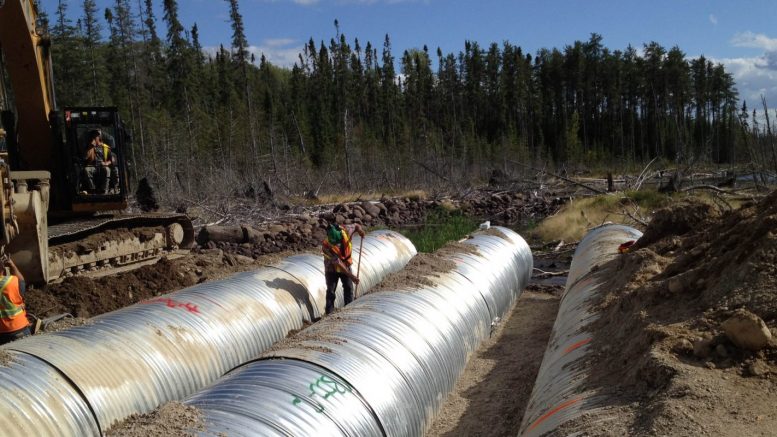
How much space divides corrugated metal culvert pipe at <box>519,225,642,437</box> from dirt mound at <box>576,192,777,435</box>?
123mm

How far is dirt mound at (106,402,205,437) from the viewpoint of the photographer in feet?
11.4

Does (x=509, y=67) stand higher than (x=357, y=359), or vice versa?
(x=509, y=67)

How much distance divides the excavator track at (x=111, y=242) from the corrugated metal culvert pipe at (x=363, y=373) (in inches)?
187

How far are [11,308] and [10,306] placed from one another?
3 centimetres

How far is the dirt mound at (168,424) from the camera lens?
3460mm

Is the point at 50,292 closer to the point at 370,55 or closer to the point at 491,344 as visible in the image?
the point at 491,344

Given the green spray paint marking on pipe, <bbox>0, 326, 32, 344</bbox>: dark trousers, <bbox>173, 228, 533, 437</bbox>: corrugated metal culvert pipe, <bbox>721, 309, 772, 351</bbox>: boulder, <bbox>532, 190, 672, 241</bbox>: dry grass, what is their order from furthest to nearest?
<bbox>532, 190, 672, 241</bbox>: dry grass → <bbox>0, 326, 32, 344</bbox>: dark trousers → the green spray paint marking on pipe → <bbox>173, 228, 533, 437</bbox>: corrugated metal culvert pipe → <bbox>721, 309, 772, 351</bbox>: boulder

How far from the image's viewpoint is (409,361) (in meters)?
5.46

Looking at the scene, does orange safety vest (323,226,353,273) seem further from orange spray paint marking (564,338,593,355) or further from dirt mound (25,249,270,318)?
orange spray paint marking (564,338,593,355)

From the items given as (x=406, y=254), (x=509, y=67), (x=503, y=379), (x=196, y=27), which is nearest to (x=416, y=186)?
(x=406, y=254)

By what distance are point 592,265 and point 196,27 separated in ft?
198

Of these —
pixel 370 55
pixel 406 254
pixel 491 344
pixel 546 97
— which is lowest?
pixel 491 344

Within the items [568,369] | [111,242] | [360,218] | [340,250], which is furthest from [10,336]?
[360,218]

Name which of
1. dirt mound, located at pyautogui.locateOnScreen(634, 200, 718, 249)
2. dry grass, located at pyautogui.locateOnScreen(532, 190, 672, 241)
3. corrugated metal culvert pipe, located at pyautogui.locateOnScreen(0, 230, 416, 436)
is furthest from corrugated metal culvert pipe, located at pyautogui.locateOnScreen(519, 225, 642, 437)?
dry grass, located at pyautogui.locateOnScreen(532, 190, 672, 241)
